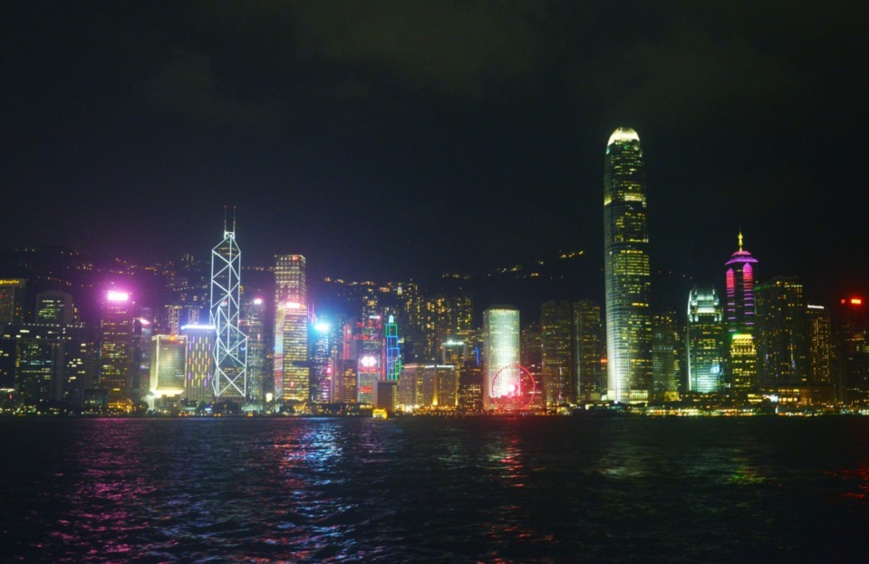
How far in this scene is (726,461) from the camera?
8000 centimetres

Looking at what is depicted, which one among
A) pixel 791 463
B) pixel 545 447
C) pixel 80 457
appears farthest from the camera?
pixel 545 447

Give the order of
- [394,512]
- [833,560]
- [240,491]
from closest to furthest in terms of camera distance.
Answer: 1. [833,560]
2. [394,512]
3. [240,491]

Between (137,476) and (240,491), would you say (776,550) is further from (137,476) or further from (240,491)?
(137,476)

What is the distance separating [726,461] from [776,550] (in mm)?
47116

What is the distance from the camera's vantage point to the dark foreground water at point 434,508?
113 ft

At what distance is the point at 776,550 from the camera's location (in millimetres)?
35250

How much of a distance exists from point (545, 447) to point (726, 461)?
27762 millimetres

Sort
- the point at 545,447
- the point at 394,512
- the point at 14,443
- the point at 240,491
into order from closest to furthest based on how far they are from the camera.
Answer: the point at 394,512, the point at 240,491, the point at 545,447, the point at 14,443

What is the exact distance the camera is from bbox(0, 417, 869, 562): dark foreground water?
3444cm

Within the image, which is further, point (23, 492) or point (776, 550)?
point (23, 492)

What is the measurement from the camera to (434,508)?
46.2 metres

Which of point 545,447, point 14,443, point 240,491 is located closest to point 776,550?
point 240,491

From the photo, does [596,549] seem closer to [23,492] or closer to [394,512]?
[394,512]

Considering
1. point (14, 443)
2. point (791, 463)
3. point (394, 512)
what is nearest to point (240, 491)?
point (394, 512)
